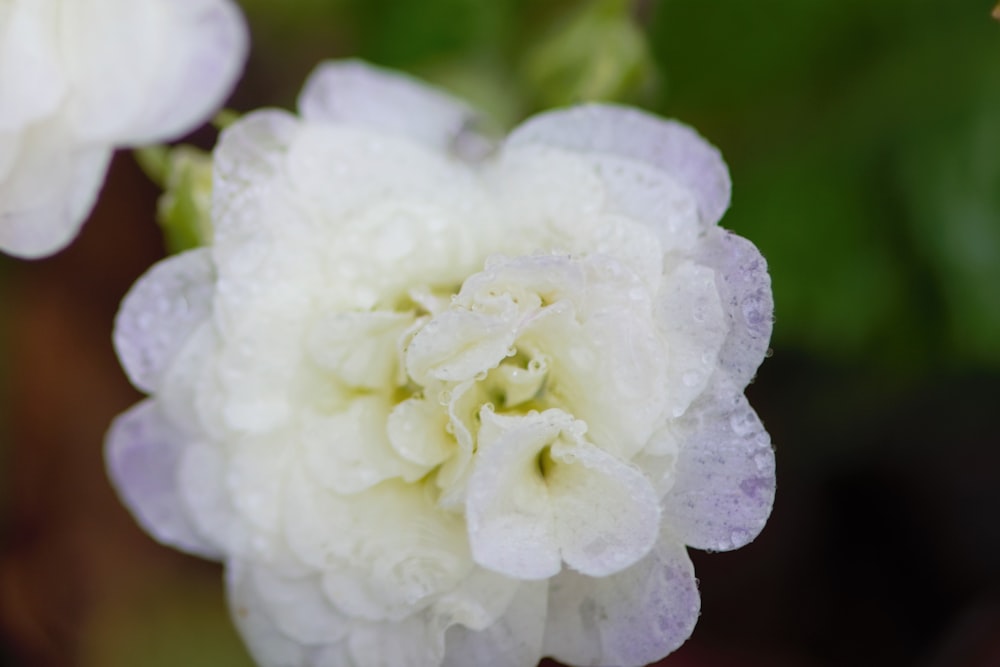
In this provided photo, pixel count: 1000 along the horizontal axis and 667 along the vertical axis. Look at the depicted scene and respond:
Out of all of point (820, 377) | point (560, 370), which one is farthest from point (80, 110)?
point (820, 377)

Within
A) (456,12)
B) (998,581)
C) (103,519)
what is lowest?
(103,519)

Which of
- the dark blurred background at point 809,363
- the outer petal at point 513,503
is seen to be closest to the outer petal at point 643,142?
the outer petal at point 513,503

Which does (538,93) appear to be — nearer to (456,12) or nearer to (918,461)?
(456,12)

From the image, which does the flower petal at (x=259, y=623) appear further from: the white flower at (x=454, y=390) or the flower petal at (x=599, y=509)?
the flower petal at (x=599, y=509)

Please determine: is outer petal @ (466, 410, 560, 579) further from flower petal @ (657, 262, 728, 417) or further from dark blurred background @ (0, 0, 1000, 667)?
dark blurred background @ (0, 0, 1000, 667)

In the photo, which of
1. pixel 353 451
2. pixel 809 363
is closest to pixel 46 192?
pixel 353 451

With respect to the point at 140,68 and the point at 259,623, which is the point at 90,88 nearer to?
the point at 140,68
